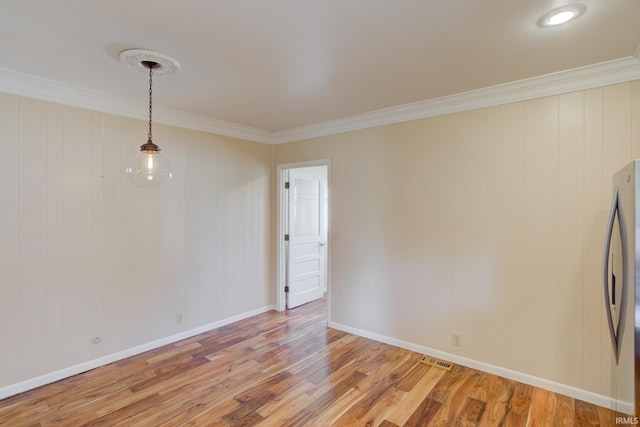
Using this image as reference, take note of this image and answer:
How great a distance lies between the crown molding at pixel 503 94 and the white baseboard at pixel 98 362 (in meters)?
2.91

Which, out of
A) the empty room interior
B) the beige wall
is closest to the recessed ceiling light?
the empty room interior

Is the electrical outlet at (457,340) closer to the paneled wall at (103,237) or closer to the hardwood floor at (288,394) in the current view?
the hardwood floor at (288,394)

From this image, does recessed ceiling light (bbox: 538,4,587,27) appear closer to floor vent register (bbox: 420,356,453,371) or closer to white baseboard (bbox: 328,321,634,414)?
Result: white baseboard (bbox: 328,321,634,414)

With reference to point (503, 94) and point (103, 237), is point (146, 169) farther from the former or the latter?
point (503, 94)

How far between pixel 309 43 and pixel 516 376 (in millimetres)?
3241

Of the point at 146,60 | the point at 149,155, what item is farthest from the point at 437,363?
the point at 146,60

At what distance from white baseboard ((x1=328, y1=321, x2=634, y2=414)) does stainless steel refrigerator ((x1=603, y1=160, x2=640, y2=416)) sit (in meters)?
0.12

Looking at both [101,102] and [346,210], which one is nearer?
[101,102]

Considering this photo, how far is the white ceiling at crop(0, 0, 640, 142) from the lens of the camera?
1.75 m

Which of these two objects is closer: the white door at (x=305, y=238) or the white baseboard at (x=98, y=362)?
the white baseboard at (x=98, y=362)

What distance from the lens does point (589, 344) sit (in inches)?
99.5

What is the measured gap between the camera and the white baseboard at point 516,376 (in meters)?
2.43

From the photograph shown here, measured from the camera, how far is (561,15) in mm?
1796

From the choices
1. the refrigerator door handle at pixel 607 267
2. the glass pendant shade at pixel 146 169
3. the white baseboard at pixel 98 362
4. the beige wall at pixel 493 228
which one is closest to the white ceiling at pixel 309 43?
the beige wall at pixel 493 228
